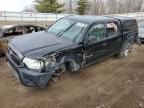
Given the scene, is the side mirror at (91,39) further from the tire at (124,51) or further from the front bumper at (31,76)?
the tire at (124,51)

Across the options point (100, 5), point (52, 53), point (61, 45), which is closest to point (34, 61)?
point (52, 53)

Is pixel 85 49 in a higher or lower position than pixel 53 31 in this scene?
lower

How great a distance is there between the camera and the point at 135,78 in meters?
5.52

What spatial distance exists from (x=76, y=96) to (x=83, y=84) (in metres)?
0.66

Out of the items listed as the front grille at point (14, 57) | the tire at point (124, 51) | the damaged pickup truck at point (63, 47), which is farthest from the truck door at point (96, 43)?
the front grille at point (14, 57)

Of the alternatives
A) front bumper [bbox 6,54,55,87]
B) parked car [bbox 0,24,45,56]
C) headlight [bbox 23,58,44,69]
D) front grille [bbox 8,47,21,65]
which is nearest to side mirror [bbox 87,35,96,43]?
front bumper [bbox 6,54,55,87]

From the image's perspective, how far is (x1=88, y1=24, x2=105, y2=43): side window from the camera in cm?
508

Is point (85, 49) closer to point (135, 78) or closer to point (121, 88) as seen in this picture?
point (121, 88)

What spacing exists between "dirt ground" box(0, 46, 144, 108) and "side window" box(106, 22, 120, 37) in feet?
4.08

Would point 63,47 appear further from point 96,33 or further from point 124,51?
point 124,51

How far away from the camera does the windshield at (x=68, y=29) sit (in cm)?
499

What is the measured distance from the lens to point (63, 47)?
14.7 ft

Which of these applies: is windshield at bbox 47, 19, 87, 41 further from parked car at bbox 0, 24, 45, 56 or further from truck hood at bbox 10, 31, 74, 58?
parked car at bbox 0, 24, 45, 56

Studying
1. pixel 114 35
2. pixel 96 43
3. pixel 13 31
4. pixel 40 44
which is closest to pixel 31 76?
pixel 40 44
